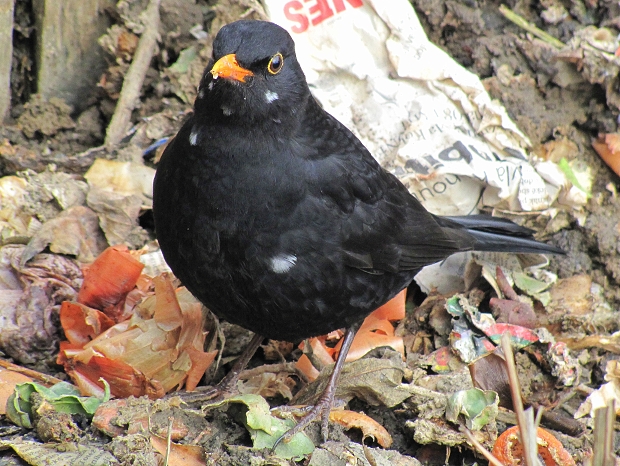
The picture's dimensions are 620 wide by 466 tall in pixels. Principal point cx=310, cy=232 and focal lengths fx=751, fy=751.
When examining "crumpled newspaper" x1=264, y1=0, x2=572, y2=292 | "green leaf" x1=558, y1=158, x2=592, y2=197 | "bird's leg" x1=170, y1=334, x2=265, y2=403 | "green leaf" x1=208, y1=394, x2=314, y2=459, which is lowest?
"bird's leg" x1=170, y1=334, x2=265, y2=403

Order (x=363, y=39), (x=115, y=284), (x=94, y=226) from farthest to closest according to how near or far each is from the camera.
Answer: (x=363, y=39) < (x=94, y=226) < (x=115, y=284)

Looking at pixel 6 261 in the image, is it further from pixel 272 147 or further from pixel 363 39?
pixel 363 39

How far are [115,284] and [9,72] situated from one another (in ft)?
5.30

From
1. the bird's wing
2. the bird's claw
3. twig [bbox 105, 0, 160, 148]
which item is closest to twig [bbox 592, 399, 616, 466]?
the bird's claw

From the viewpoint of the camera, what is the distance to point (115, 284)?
4211mm

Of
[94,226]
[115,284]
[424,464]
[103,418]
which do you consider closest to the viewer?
[103,418]

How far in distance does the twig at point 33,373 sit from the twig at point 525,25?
12.7ft

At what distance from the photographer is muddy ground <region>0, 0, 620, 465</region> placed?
4562 mm

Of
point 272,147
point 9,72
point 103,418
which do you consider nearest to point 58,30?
point 9,72

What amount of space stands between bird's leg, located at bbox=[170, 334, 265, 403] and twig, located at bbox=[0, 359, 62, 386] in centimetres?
60

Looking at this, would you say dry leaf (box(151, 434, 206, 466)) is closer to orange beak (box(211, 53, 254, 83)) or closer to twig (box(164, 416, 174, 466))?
twig (box(164, 416, 174, 466))

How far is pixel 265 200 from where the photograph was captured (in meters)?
3.30

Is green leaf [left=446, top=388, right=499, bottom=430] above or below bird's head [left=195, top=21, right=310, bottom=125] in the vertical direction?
below

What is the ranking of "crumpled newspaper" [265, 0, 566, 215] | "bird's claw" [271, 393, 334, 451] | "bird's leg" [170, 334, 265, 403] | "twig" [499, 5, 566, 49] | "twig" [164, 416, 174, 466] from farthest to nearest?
"twig" [499, 5, 566, 49]
"crumpled newspaper" [265, 0, 566, 215]
"bird's leg" [170, 334, 265, 403]
"bird's claw" [271, 393, 334, 451]
"twig" [164, 416, 174, 466]
